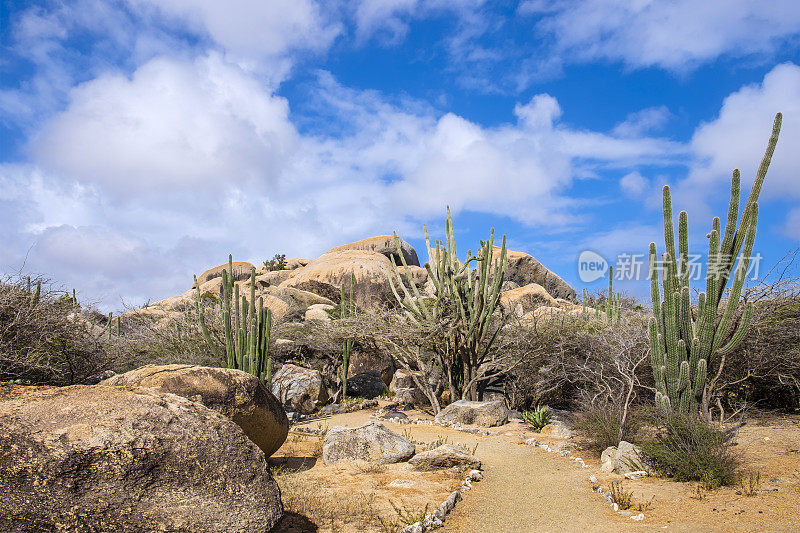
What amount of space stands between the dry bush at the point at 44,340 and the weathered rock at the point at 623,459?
926 centimetres

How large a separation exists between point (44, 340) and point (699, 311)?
1150 cm

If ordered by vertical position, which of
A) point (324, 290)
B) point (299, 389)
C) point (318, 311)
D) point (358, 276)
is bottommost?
point (299, 389)

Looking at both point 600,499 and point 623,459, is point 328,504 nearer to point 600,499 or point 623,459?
point 600,499

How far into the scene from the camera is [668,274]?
7.66 meters

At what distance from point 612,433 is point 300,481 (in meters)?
4.43

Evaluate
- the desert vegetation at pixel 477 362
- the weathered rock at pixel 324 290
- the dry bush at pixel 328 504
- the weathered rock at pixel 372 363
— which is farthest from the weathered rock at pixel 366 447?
the weathered rock at pixel 324 290

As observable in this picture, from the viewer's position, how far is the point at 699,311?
7.56 meters

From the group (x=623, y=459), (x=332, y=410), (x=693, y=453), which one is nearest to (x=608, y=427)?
(x=623, y=459)

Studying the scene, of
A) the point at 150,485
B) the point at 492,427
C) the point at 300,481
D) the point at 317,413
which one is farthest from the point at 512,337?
the point at 150,485

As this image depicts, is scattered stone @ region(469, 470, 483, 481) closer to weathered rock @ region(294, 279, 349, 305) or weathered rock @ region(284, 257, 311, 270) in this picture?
weathered rock @ region(294, 279, 349, 305)

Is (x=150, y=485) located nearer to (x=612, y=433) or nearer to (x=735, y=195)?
(x=612, y=433)

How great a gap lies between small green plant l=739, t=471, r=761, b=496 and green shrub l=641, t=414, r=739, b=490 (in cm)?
10

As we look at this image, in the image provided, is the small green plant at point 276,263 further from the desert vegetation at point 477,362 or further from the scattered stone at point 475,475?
the scattered stone at point 475,475

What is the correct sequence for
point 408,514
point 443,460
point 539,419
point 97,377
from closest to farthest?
1. point 408,514
2. point 443,460
3. point 539,419
4. point 97,377
